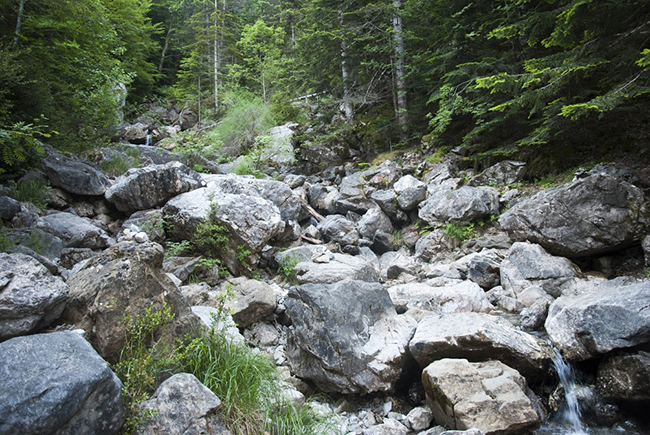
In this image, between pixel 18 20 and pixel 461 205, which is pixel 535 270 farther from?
pixel 18 20

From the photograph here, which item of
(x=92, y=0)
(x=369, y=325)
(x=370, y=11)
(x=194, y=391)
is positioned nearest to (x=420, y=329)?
(x=369, y=325)

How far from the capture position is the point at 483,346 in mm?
4609

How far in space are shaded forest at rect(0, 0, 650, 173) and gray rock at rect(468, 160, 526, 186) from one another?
0.42 meters

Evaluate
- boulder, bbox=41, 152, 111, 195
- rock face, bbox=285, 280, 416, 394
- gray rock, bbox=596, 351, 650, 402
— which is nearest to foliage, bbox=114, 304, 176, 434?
rock face, bbox=285, 280, 416, 394

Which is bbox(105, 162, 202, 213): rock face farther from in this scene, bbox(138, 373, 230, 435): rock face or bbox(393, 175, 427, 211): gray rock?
bbox(138, 373, 230, 435): rock face

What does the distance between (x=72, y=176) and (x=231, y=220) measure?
15.1 feet

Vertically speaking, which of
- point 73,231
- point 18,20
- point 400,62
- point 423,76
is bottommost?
A: point 73,231

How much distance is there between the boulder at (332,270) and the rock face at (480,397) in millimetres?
3434

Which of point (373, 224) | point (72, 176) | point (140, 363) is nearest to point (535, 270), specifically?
point (373, 224)

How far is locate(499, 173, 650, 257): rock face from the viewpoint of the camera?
664cm

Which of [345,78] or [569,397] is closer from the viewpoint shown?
[569,397]

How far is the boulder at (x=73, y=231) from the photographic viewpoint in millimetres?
7301

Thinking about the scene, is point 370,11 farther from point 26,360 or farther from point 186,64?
point 186,64

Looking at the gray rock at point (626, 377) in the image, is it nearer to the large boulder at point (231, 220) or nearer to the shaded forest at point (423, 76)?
the shaded forest at point (423, 76)
